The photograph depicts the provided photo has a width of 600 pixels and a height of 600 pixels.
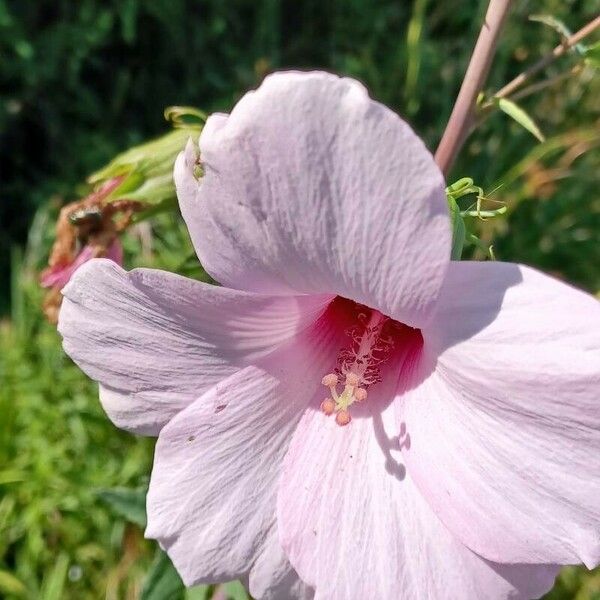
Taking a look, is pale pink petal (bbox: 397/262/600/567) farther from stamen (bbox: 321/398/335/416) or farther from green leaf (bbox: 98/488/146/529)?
green leaf (bbox: 98/488/146/529)

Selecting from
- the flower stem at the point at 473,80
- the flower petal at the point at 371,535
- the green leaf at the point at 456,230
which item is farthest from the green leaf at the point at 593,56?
the flower petal at the point at 371,535

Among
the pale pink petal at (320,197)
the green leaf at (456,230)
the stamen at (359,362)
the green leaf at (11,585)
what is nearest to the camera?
the pale pink petal at (320,197)

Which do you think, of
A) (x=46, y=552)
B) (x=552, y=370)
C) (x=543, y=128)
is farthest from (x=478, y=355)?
(x=543, y=128)

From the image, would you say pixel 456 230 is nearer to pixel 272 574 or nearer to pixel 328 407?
pixel 328 407

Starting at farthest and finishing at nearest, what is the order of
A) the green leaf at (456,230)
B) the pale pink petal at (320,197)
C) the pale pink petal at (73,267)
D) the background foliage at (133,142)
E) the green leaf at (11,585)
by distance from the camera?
1. the background foliage at (133,142)
2. the green leaf at (11,585)
3. the pale pink petal at (73,267)
4. the green leaf at (456,230)
5. the pale pink petal at (320,197)

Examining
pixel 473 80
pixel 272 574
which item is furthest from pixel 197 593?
pixel 473 80

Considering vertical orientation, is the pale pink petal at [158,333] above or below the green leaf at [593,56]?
below

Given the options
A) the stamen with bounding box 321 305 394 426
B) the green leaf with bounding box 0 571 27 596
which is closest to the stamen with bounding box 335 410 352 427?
the stamen with bounding box 321 305 394 426

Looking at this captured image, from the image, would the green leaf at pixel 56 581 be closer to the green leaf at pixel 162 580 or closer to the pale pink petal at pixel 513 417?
the green leaf at pixel 162 580
